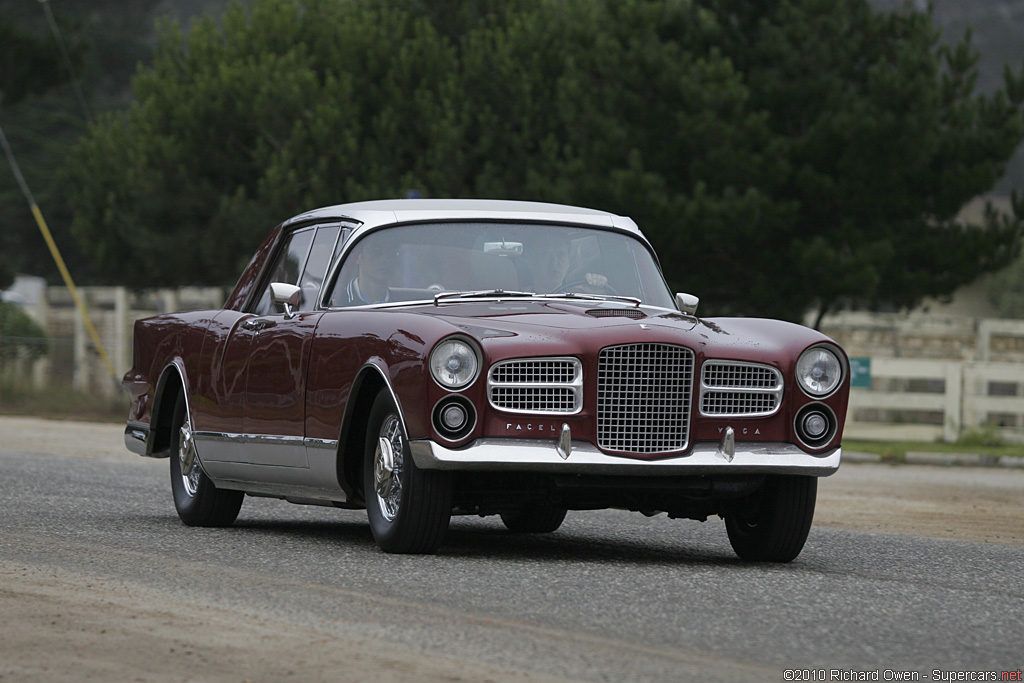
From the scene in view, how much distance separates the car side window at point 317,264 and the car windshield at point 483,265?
227mm

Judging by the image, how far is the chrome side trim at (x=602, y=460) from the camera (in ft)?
24.6

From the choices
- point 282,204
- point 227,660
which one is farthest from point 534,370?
point 282,204

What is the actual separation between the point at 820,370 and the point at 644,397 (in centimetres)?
93

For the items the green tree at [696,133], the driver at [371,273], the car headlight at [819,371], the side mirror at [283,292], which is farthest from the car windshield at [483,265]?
the green tree at [696,133]

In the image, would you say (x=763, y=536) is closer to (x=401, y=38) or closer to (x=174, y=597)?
(x=174, y=597)

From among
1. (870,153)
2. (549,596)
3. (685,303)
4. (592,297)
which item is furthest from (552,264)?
(870,153)

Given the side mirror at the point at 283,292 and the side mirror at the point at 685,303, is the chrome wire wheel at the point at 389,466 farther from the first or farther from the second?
the side mirror at the point at 685,303

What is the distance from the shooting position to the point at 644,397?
25.4 feet

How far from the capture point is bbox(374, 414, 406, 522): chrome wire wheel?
310 inches

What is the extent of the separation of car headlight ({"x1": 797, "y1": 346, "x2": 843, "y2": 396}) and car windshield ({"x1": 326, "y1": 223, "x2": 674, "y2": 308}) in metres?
1.27

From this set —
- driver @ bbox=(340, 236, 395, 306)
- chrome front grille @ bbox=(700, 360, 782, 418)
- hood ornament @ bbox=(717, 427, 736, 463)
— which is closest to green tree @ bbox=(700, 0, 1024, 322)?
driver @ bbox=(340, 236, 395, 306)

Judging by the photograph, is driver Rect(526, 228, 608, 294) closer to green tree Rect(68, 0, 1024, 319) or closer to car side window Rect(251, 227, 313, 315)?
car side window Rect(251, 227, 313, 315)

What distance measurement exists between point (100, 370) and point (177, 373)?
25144 millimetres

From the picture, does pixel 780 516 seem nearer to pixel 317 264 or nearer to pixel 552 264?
pixel 552 264
